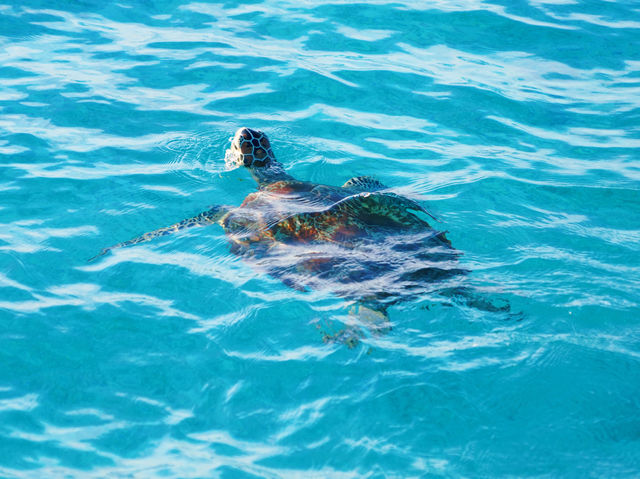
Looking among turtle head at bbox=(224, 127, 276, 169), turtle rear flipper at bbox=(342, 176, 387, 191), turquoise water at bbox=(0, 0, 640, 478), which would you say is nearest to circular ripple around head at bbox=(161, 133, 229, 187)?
turquoise water at bbox=(0, 0, 640, 478)

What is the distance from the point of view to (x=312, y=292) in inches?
188

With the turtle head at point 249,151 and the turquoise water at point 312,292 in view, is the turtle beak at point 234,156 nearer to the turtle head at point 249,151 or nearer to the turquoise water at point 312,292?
the turtle head at point 249,151

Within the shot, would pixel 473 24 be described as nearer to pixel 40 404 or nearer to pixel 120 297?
pixel 120 297

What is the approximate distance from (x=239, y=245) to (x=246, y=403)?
1.72 metres

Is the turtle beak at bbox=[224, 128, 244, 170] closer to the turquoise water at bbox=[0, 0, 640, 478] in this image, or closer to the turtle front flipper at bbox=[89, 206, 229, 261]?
the turquoise water at bbox=[0, 0, 640, 478]

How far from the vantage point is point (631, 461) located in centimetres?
361

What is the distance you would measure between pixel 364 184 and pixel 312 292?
5.68ft

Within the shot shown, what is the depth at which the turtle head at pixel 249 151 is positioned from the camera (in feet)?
22.2

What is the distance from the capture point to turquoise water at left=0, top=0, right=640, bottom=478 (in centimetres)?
376

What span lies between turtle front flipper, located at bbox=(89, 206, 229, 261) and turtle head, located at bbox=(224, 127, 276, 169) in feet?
3.33

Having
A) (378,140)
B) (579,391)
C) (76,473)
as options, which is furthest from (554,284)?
(76,473)

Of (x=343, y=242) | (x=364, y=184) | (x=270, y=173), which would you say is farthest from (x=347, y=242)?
(x=270, y=173)

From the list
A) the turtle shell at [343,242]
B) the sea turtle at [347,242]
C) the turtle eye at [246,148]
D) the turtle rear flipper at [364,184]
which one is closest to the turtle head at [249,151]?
the turtle eye at [246,148]

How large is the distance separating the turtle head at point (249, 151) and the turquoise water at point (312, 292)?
0.65ft
